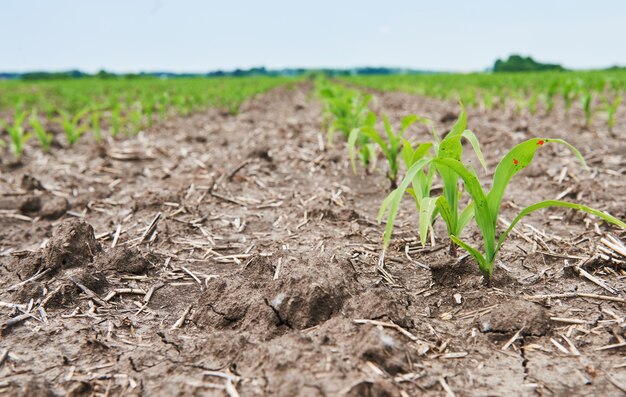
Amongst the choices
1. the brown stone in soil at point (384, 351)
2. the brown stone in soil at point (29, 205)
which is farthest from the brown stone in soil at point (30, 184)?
the brown stone in soil at point (384, 351)

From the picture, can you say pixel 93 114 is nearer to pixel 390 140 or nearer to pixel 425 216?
pixel 390 140

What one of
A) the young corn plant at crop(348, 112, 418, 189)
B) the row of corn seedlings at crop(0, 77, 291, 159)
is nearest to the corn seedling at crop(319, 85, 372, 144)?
the young corn plant at crop(348, 112, 418, 189)

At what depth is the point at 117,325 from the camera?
5.75 ft

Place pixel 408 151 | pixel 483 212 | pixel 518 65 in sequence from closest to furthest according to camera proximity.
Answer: pixel 483 212 → pixel 408 151 → pixel 518 65

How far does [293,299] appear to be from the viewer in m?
1.70

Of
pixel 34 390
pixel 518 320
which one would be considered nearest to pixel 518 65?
pixel 518 320

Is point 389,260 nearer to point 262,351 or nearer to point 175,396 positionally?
point 262,351

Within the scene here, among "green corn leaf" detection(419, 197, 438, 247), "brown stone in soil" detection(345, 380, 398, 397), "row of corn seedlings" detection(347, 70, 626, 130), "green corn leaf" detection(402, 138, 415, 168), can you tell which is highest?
"row of corn seedlings" detection(347, 70, 626, 130)

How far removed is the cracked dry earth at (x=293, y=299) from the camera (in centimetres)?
137

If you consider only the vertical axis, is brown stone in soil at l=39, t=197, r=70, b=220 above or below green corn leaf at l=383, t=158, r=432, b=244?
below

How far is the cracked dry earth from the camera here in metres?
1.37

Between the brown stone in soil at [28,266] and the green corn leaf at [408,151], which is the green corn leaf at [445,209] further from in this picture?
the brown stone in soil at [28,266]

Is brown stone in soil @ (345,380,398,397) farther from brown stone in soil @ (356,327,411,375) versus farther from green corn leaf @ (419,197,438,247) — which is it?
green corn leaf @ (419,197,438,247)

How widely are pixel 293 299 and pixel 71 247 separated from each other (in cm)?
118
